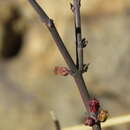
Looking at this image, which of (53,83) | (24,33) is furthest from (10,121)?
(24,33)

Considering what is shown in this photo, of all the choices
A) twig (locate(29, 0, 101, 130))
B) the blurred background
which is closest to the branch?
twig (locate(29, 0, 101, 130))

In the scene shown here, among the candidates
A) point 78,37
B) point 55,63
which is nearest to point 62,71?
point 78,37

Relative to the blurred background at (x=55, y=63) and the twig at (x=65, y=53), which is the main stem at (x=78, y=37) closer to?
the twig at (x=65, y=53)

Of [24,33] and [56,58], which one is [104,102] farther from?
[24,33]

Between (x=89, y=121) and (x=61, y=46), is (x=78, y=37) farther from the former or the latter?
(x=89, y=121)

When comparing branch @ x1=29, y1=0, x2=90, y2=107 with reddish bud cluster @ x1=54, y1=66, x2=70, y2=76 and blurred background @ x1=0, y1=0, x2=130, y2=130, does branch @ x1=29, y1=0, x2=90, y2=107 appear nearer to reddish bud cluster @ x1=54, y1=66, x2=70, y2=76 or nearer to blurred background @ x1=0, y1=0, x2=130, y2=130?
reddish bud cluster @ x1=54, y1=66, x2=70, y2=76

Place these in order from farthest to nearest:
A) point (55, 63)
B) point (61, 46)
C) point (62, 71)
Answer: point (55, 63)
point (62, 71)
point (61, 46)

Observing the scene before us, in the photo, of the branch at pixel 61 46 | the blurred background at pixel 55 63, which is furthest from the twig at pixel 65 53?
the blurred background at pixel 55 63

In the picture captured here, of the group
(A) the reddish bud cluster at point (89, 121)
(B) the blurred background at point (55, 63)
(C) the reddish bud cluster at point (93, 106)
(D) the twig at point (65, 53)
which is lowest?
(A) the reddish bud cluster at point (89, 121)
